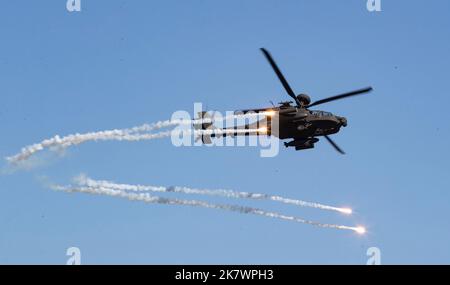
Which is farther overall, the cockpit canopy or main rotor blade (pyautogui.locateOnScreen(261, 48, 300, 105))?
the cockpit canopy

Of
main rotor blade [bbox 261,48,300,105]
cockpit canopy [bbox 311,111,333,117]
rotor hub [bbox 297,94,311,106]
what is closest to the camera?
main rotor blade [bbox 261,48,300,105]

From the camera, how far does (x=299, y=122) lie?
7725 cm

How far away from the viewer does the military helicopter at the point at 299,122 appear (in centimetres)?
7700

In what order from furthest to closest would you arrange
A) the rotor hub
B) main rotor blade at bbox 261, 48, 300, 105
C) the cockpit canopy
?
the rotor hub → the cockpit canopy → main rotor blade at bbox 261, 48, 300, 105

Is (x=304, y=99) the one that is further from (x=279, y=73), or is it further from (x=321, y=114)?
(x=279, y=73)

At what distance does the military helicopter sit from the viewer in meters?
77.0

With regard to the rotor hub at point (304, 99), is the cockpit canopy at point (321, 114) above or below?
below

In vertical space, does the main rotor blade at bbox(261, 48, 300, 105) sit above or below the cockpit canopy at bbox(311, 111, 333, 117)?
Answer: above

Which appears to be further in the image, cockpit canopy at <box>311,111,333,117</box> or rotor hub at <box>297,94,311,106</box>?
rotor hub at <box>297,94,311,106</box>

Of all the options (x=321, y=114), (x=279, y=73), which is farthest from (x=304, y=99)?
(x=279, y=73)
